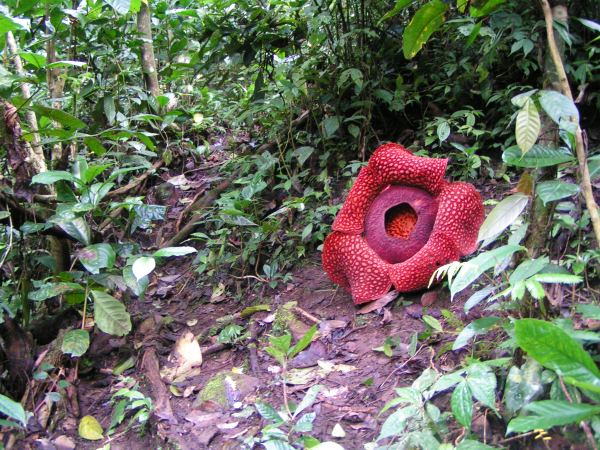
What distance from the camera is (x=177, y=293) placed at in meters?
3.33

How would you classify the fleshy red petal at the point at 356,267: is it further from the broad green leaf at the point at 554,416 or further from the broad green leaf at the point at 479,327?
the broad green leaf at the point at 554,416

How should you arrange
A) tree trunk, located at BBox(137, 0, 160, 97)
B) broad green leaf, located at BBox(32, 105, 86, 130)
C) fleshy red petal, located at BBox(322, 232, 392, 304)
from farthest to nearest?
1. tree trunk, located at BBox(137, 0, 160, 97)
2. fleshy red petal, located at BBox(322, 232, 392, 304)
3. broad green leaf, located at BBox(32, 105, 86, 130)

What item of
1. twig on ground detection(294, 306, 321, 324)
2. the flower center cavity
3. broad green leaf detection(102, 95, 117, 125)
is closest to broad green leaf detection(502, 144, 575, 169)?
the flower center cavity

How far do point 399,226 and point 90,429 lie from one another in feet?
5.63

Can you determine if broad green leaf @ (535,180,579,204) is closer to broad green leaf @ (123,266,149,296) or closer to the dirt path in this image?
the dirt path

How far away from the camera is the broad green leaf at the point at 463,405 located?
135cm

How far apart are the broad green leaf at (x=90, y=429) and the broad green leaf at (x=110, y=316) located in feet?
1.22

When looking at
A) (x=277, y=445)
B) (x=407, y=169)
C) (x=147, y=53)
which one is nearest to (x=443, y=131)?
(x=407, y=169)

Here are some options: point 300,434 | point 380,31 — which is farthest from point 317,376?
point 380,31

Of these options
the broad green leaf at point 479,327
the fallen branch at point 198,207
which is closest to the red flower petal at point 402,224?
the broad green leaf at point 479,327

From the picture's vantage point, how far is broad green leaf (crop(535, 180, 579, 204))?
4.76 feet

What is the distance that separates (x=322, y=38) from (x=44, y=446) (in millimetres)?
2916

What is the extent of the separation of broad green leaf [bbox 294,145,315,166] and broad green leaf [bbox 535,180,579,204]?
2.19m

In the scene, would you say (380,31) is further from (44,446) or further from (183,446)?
(44,446)
